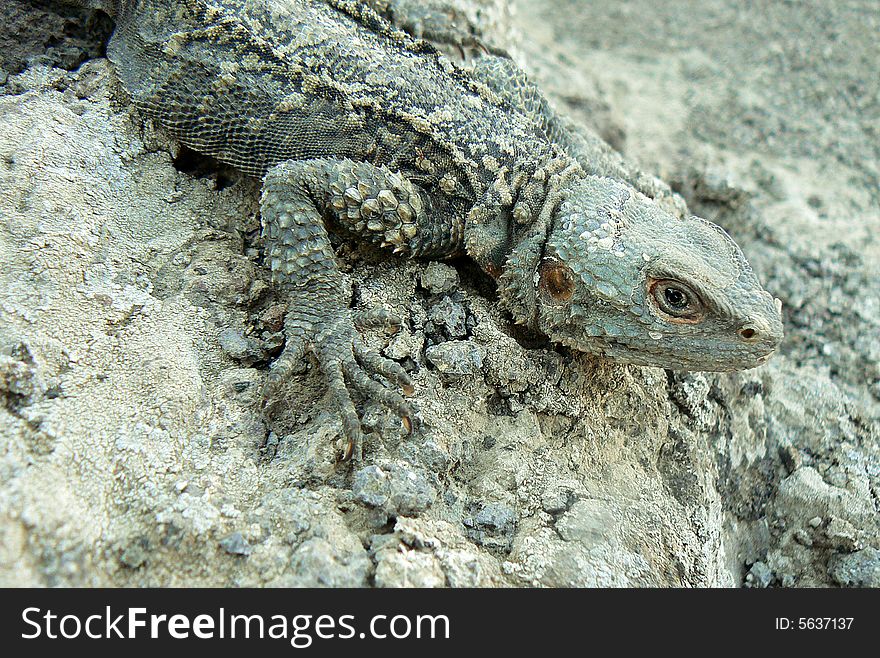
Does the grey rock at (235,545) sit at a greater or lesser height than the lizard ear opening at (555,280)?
lesser

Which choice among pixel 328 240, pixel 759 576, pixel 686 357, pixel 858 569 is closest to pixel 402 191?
pixel 328 240

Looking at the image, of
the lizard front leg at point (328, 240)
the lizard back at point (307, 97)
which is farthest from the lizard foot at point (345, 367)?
the lizard back at point (307, 97)

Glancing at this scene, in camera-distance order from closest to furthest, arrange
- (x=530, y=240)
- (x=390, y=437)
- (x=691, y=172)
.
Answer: (x=390, y=437) < (x=530, y=240) < (x=691, y=172)

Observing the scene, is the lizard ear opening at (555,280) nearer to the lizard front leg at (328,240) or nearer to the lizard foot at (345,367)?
the lizard front leg at (328,240)

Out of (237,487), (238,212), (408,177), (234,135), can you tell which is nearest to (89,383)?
(237,487)

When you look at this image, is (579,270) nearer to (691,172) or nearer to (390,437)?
(390,437)

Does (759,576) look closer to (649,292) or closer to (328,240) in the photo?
(649,292)

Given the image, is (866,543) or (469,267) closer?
(866,543)

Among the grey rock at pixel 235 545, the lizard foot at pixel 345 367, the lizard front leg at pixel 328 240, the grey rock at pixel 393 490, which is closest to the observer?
the grey rock at pixel 235 545
